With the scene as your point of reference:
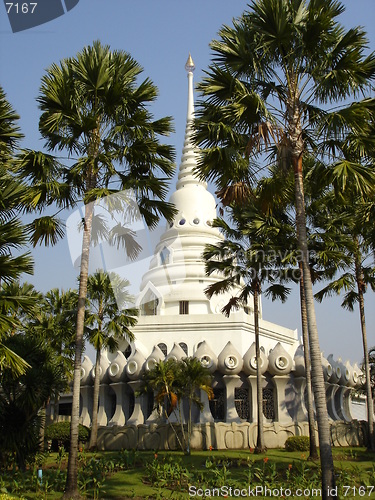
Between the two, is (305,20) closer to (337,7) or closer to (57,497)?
(337,7)

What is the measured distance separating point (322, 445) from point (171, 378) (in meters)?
15.0

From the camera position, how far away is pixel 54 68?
13.9m

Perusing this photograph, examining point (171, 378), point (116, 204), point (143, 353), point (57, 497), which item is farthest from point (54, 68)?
point (143, 353)

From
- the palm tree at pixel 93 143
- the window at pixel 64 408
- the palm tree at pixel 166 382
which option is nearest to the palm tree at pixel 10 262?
the palm tree at pixel 93 143

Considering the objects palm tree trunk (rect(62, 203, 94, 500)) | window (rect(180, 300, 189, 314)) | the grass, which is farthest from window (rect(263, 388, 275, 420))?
palm tree trunk (rect(62, 203, 94, 500))

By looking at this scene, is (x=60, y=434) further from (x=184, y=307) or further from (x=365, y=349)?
(x=365, y=349)

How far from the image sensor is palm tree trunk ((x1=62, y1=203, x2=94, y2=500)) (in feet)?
39.8

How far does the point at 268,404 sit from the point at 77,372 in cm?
2089

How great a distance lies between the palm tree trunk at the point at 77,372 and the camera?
39.8 feet

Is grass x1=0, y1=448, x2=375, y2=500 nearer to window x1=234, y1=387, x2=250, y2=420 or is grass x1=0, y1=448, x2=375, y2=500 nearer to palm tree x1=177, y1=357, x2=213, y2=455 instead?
palm tree x1=177, y1=357, x2=213, y2=455

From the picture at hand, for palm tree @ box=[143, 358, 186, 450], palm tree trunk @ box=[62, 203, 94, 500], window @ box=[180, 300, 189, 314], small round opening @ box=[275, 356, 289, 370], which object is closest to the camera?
palm tree trunk @ box=[62, 203, 94, 500]

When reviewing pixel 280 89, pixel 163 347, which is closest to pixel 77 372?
pixel 280 89

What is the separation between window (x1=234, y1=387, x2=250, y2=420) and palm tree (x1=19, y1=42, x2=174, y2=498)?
19.1m

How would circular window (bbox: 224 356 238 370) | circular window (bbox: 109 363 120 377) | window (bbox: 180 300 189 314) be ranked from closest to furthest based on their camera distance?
→ circular window (bbox: 224 356 238 370) < circular window (bbox: 109 363 120 377) < window (bbox: 180 300 189 314)
